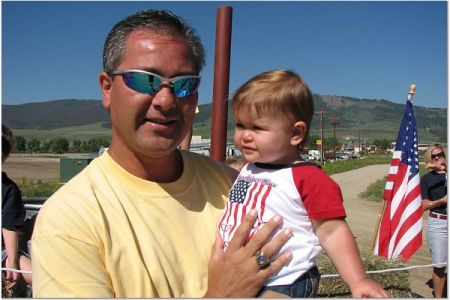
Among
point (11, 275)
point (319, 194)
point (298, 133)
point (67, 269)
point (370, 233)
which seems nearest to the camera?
point (67, 269)

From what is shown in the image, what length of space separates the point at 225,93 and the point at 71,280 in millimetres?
2873

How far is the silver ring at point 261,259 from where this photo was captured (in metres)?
2.16

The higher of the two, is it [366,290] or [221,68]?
[221,68]

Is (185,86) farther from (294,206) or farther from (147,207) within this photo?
(294,206)

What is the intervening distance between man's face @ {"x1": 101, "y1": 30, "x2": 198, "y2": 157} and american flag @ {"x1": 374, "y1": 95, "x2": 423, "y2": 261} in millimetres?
6345

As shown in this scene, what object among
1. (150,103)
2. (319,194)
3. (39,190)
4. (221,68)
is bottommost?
(39,190)

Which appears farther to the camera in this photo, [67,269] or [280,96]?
[280,96]

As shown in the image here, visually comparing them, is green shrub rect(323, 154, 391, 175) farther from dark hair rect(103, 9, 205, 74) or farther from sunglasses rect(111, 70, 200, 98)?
sunglasses rect(111, 70, 200, 98)

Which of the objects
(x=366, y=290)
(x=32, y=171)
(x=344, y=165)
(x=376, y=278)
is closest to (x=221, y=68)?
(x=366, y=290)

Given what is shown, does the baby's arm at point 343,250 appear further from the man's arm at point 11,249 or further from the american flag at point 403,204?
the american flag at point 403,204

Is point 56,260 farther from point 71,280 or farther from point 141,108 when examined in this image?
point 141,108

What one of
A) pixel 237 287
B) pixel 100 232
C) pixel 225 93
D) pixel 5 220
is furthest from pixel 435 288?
pixel 100 232

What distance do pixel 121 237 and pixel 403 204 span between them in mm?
6795

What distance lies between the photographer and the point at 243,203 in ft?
7.82
